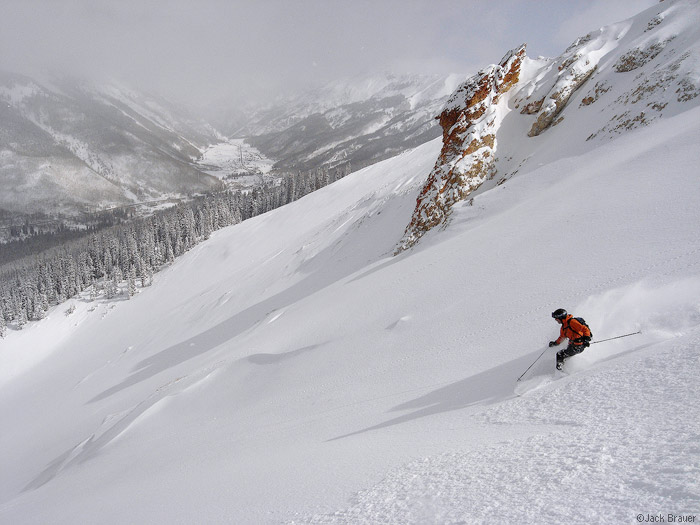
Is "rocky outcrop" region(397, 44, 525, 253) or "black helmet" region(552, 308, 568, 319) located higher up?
"rocky outcrop" region(397, 44, 525, 253)

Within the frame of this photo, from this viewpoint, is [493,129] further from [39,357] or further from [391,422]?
[39,357]

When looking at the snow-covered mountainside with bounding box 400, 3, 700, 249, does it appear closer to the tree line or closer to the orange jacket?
the orange jacket

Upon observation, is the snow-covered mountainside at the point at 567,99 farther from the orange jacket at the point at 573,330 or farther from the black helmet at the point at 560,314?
the orange jacket at the point at 573,330

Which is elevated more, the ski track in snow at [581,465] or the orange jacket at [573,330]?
the orange jacket at [573,330]

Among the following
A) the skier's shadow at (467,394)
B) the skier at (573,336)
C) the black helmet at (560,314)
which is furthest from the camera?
the skier's shadow at (467,394)

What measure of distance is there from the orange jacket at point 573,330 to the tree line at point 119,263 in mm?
86138

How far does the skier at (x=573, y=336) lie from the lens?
727 centimetres

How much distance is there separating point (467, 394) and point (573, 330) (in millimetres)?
2678

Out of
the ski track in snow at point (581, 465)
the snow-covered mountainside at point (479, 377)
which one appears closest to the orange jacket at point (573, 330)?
the snow-covered mountainside at point (479, 377)

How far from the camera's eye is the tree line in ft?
282

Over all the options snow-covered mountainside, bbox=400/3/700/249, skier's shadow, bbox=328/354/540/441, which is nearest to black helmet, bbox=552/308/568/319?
skier's shadow, bbox=328/354/540/441

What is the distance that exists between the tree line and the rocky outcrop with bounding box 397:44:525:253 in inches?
2930

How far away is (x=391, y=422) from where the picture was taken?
8.27m

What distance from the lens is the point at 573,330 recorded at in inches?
290
